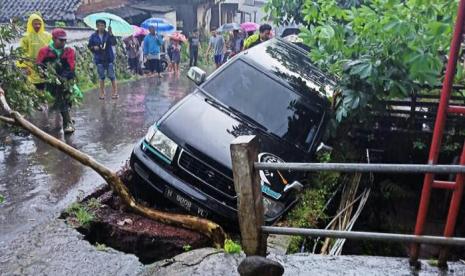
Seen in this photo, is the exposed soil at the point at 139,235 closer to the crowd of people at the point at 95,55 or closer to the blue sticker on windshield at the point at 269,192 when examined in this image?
the blue sticker on windshield at the point at 269,192

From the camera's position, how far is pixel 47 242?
14.5 feet

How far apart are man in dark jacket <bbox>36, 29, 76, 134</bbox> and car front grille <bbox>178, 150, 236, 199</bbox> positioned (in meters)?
3.32

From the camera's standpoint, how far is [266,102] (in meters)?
5.58

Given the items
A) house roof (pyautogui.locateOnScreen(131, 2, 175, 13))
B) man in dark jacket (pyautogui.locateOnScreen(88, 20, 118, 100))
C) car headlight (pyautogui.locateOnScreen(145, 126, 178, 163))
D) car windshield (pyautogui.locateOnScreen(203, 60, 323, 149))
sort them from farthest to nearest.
A: house roof (pyautogui.locateOnScreen(131, 2, 175, 13)) < man in dark jacket (pyautogui.locateOnScreen(88, 20, 118, 100)) < car windshield (pyautogui.locateOnScreen(203, 60, 323, 149)) < car headlight (pyautogui.locateOnScreen(145, 126, 178, 163))

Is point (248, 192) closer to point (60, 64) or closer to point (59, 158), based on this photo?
point (59, 158)

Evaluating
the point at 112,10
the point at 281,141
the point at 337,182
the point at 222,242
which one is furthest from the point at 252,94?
the point at 112,10

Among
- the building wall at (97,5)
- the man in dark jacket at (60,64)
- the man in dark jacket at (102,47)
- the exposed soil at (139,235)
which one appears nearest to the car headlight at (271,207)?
the exposed soil at (139,235)

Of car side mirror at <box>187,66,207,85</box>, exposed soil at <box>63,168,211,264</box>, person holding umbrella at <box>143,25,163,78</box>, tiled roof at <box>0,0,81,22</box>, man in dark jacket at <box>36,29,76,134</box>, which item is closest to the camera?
exposed soil at <box>63,168,211,264</box>

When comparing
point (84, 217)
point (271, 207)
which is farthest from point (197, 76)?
point (84, 217)

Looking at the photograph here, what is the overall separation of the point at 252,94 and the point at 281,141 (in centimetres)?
79

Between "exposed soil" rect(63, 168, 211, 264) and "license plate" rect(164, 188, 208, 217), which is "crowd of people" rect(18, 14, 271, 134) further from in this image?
"license plate" rect(164, 188, 208, 217)

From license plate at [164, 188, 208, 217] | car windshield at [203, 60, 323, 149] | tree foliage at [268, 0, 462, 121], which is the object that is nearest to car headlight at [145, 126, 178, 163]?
license plate at [164, 188, 208, 217]

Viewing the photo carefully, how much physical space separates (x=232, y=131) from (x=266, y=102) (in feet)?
2.39

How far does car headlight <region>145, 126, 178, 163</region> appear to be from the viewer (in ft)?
15.9
